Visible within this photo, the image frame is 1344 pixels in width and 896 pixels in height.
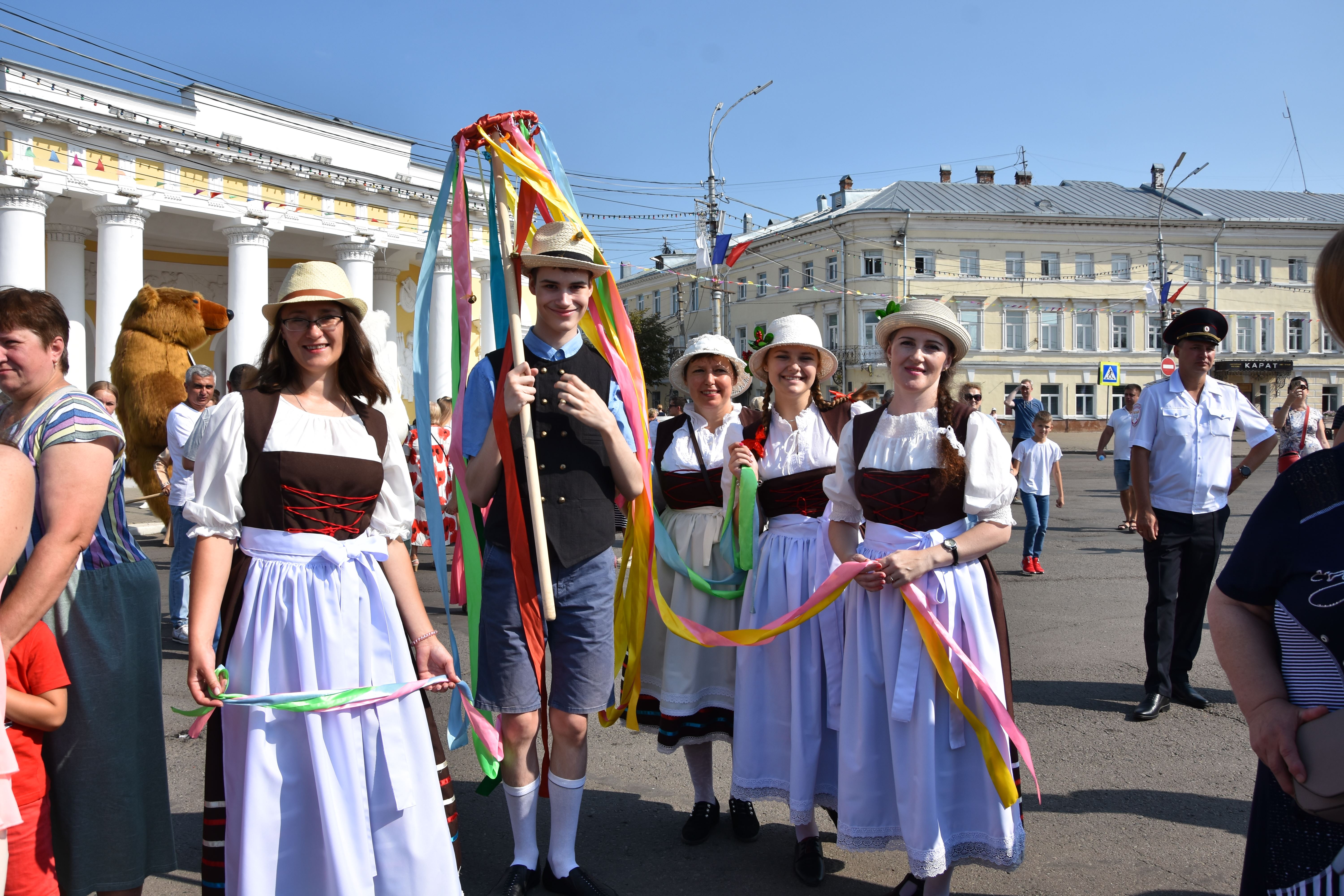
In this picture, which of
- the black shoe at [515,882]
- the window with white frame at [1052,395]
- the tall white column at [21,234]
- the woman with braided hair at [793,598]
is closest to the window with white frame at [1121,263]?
the window with white frame at [1052,395]

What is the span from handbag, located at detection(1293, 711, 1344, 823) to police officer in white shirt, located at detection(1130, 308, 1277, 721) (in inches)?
143

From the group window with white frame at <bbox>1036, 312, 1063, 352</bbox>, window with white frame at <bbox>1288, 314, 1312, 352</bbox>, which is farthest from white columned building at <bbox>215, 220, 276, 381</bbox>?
window with white frame at <bbox>1288, 314, 1312, 352</bbox>

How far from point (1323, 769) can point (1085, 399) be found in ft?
167

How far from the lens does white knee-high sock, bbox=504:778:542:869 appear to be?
3.22m

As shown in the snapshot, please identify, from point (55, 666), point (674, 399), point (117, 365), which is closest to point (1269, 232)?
point (674, 399)

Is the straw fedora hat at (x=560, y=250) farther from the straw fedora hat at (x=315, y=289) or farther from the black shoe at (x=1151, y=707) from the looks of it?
the black shoe at (x=1151, y=707)

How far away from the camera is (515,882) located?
3162 mm

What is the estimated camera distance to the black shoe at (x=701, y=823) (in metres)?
3.68

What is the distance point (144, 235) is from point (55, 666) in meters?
26.2

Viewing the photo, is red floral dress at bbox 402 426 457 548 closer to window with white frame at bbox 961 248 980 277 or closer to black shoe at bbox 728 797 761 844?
black shoe at bbox 728 797 761 844

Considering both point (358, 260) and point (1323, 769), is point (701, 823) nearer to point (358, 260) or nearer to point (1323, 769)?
point (1323, 769)

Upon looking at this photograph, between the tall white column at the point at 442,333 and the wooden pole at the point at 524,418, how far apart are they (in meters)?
17.0

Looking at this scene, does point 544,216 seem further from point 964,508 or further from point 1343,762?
point 1343,762

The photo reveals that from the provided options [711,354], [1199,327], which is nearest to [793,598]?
[711,354]
